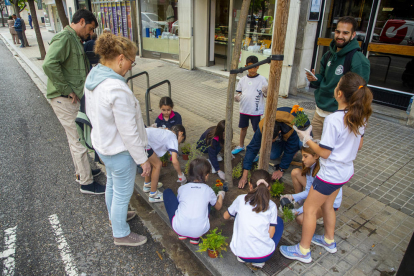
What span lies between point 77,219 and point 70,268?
733 mm

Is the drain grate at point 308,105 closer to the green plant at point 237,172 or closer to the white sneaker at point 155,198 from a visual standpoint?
the green plant at point 237,172

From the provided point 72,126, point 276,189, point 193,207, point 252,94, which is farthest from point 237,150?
point 72,126

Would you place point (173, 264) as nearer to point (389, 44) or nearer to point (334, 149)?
point (334, 149)

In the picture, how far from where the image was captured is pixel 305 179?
3.09 metres

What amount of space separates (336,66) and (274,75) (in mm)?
902

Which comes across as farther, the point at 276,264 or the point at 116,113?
the point at 276,264

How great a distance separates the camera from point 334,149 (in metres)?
2.19

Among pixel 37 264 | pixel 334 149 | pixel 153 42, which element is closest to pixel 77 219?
pixel 37 264

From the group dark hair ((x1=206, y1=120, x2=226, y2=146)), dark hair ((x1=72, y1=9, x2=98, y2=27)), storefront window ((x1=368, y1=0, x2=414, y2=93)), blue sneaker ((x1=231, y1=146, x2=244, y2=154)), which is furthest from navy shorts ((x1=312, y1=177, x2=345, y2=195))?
storefront window ((x1=368, y1=0, x2=414, y2=93))

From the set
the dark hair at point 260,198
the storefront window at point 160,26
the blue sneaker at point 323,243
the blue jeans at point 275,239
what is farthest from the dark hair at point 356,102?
the storefront window at point 160,26

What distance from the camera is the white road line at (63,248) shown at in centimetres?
259

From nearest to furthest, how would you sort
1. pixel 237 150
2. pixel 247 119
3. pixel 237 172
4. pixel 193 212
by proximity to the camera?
1. pixel 193 212
2. pixel 237 172
3. pixel 247 119
4. pixel 237 150

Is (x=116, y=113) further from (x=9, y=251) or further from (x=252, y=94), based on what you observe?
(x=252, y=94)

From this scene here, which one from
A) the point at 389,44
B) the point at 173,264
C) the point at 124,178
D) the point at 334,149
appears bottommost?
the point at 173,264
